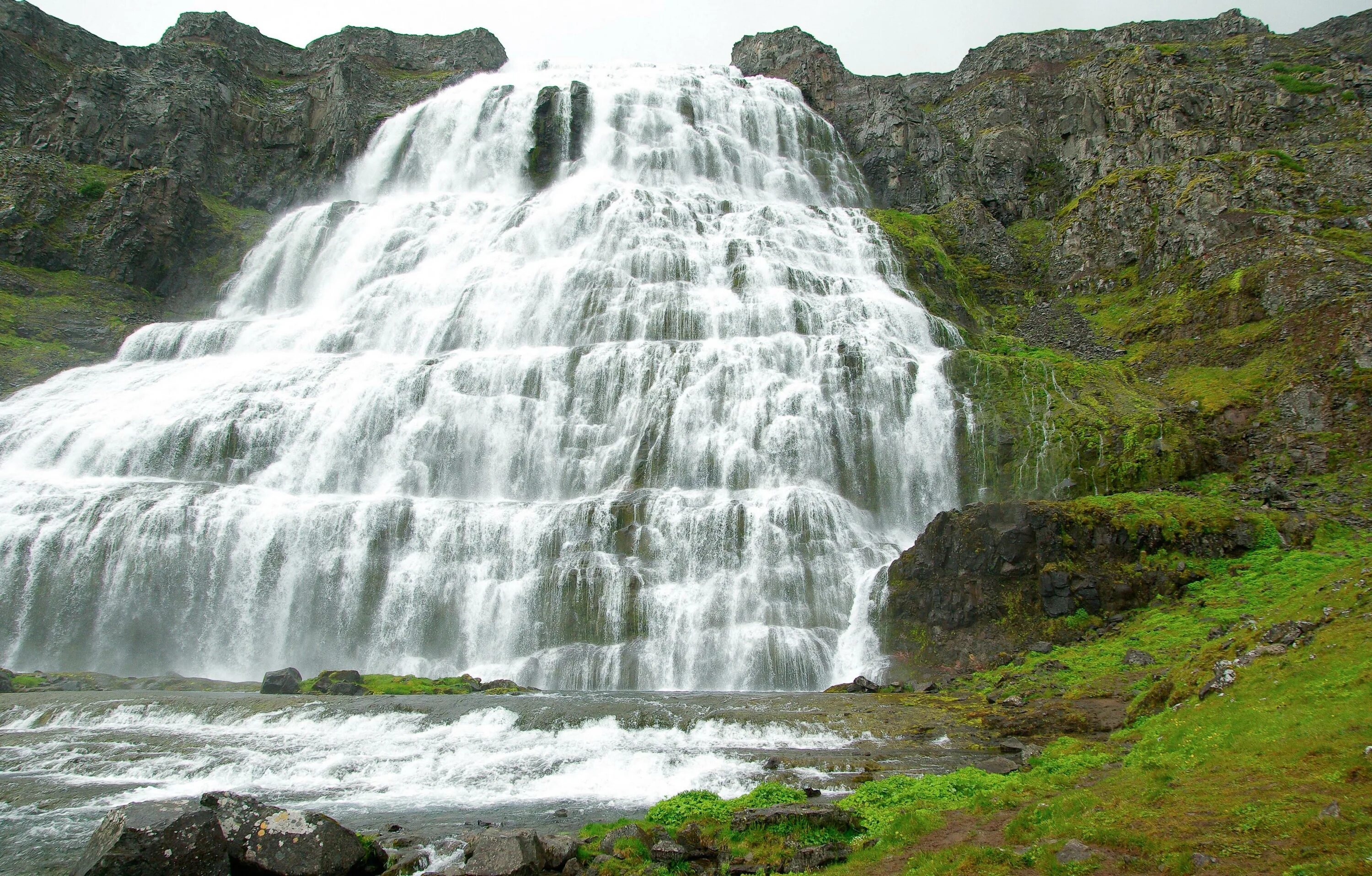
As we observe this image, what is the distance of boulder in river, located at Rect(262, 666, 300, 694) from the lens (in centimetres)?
2277

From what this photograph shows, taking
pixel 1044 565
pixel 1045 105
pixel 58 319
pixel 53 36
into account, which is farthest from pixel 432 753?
pixel 53 36

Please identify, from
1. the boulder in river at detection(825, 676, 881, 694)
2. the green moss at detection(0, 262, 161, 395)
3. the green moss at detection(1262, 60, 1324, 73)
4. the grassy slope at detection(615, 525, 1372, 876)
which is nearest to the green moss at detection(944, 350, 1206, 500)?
the boulder in river at detection(825, 676, 881, 694)

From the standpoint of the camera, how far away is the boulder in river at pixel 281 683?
2277cm

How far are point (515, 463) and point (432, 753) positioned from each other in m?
20.2

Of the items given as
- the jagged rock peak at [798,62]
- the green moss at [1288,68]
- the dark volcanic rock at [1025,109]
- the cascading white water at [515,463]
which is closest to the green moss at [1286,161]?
the dark volcanic rock at [1025,109]

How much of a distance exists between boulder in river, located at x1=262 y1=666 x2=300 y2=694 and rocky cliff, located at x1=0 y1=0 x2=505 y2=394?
3319 cm

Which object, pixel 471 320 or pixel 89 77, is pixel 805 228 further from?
pixel 89 77

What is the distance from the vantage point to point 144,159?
6431 cm

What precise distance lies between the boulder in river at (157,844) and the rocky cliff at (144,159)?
46.4 metres

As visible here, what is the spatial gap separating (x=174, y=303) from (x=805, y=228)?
45.5 metres

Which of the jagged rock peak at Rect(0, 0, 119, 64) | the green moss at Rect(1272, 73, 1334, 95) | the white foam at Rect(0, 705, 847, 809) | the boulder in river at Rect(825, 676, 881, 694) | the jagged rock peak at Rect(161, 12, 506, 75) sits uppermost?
the jagged rock peak at Rect(161, 12, 506, 75)

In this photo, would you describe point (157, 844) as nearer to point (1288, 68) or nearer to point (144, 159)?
point (144, 159)

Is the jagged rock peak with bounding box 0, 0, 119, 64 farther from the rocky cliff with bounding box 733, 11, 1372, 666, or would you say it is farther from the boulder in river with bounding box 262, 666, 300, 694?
the boulder in river with bounding box 262, 666, 300, 694

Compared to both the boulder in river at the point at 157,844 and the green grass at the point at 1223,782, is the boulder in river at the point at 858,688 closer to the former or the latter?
the green grass at the point at 1223,782
